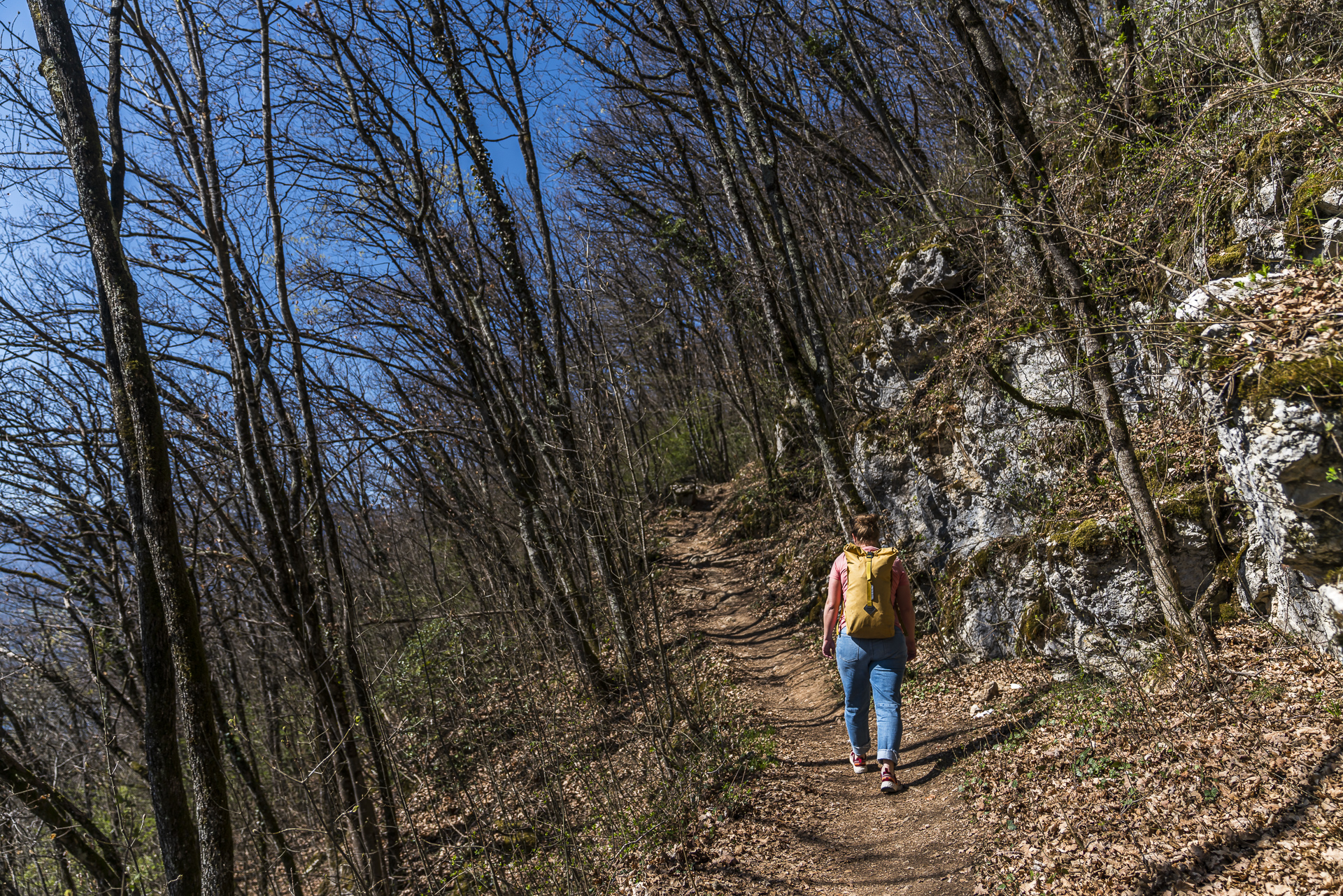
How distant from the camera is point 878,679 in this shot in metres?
5.03

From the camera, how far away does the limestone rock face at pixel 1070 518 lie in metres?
4.05

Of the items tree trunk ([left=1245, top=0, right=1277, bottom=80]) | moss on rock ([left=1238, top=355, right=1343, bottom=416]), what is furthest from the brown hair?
tree trunk ([left=1245, top=0, right=1277, bottom=80])

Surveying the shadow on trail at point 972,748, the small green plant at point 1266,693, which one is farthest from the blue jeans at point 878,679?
the small green plant at point 1266,693

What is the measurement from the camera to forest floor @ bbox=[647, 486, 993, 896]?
4.30 metres

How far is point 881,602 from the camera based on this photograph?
16.4 ft

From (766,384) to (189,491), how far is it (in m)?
12.8

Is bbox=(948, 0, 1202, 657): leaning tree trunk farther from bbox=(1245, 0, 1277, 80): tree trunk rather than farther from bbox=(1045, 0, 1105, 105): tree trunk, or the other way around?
bbox=(1245, 0, 1277, 80): tree trunk

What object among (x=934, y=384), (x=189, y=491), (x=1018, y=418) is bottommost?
(x=1018, y=418)

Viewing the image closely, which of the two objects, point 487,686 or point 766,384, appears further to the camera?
point 766,384

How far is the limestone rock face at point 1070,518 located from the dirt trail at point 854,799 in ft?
4.67

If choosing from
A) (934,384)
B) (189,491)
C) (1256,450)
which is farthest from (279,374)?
(1256,450)

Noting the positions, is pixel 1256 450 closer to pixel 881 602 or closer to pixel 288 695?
pixel 881 602

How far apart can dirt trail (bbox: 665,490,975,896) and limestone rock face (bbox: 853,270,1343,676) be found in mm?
1422

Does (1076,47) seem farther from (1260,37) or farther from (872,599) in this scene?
(872,599)
